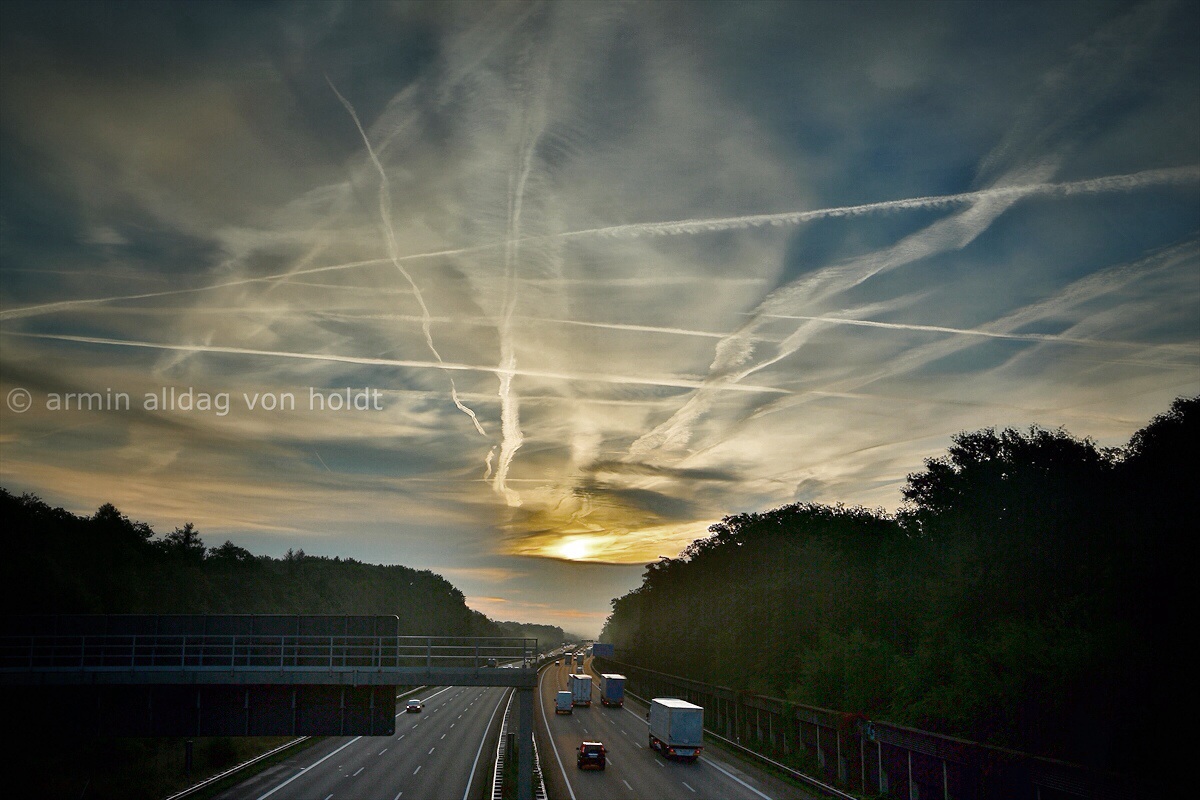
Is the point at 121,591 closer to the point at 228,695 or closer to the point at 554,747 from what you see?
the point at 554,747

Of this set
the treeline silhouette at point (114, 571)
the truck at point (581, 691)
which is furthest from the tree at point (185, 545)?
the truck at point (581, 691)

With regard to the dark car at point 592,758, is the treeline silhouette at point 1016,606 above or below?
above

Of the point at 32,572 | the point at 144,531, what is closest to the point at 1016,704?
the point at 32,572

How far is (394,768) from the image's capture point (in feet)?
182

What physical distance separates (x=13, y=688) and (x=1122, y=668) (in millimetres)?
47794

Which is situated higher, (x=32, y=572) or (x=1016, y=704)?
(x=32, y=572)

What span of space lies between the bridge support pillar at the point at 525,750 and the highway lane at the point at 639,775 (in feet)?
29.3

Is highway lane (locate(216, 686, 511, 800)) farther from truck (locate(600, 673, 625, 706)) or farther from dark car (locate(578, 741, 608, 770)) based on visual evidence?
truck (locate(600, 673, 625, 706))

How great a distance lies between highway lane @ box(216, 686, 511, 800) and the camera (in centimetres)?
4634

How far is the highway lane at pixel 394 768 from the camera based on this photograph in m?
46.3

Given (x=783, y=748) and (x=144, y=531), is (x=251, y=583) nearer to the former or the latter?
(x=144, y=531)

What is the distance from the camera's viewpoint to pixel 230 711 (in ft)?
119

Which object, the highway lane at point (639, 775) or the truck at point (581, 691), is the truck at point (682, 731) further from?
the truck at point (581, 691)

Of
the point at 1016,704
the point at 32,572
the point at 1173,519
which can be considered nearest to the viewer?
the point at 1173,519
